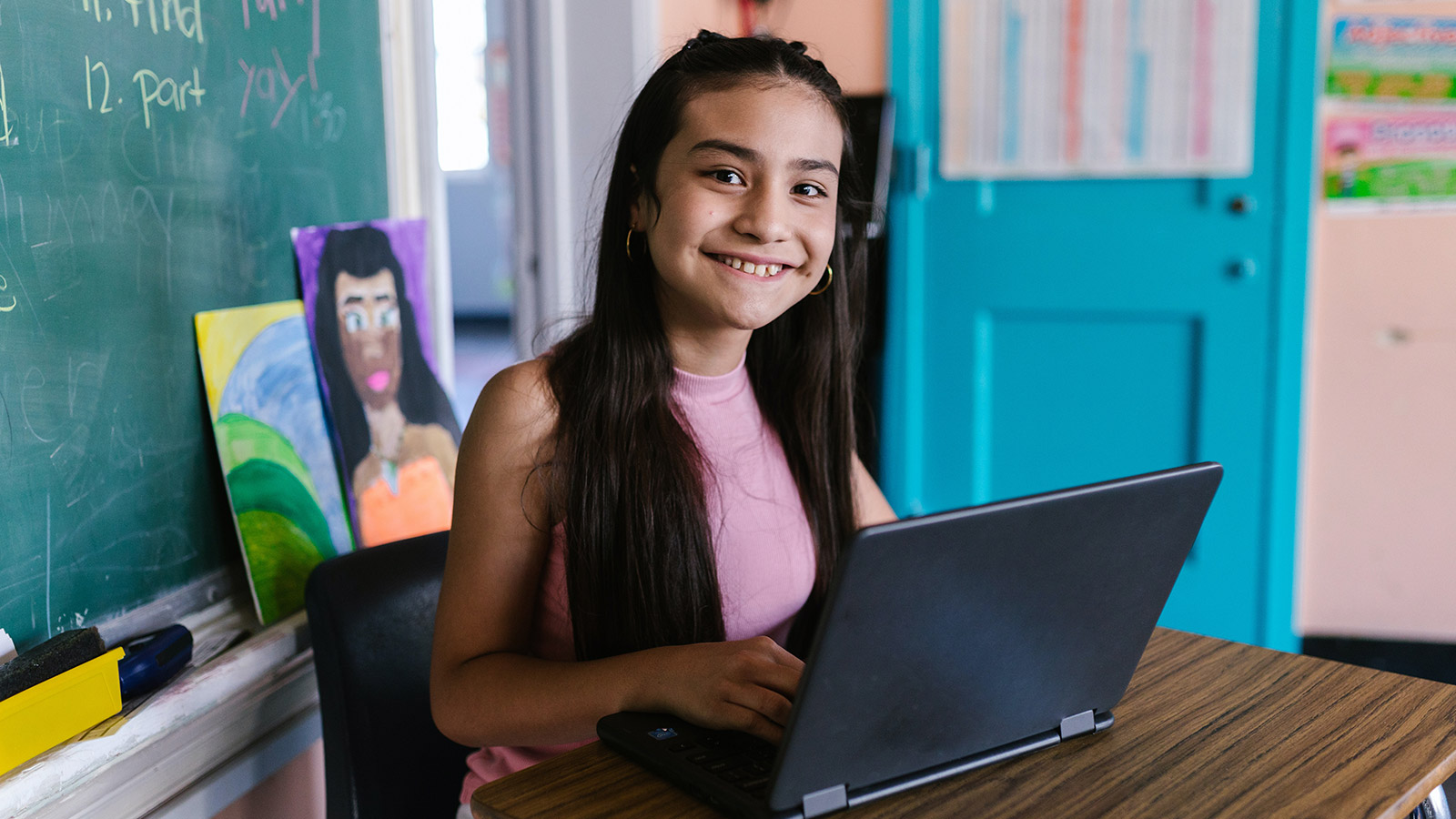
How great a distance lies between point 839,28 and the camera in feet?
9.62

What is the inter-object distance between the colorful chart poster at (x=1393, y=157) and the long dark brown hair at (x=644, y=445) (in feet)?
6.38

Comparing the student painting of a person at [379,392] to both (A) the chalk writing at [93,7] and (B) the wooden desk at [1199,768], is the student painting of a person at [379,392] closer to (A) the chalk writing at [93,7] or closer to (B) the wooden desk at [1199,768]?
(A) the chalk writing at [93,7]

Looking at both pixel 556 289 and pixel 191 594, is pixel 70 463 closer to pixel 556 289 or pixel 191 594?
pixel 191 594

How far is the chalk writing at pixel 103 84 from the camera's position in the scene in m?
1.00

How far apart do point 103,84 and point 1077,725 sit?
101 cm

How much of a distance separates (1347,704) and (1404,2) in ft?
7.66

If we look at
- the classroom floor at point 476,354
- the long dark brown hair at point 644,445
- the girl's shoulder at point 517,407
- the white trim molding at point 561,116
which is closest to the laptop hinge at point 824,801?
the long dark brown hair at point 644,445

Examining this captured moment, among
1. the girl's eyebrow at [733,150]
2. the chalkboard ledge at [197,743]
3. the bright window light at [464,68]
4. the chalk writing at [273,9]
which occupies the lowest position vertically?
the chalkboard ledge at [197,743]

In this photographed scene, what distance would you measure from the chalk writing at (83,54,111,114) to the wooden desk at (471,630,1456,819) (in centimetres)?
72

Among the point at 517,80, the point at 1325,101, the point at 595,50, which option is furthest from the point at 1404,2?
the point at 517,80

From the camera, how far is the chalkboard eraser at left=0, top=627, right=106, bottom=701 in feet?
2.82

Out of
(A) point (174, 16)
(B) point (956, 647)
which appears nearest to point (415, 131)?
(A) point (174, 16)

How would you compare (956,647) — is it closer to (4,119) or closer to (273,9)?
(4,119)

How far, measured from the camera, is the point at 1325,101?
8.63 ft
